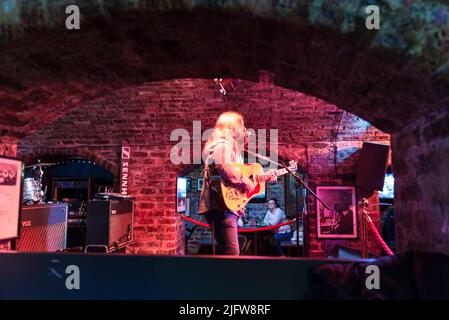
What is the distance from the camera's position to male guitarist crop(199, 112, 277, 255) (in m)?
2.68

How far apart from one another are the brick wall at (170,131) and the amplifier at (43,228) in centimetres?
134

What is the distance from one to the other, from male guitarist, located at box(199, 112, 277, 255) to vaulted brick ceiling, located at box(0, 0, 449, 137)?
43.1 inches

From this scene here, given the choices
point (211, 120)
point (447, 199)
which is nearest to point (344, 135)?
point (211, 120)

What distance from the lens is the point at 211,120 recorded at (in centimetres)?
490

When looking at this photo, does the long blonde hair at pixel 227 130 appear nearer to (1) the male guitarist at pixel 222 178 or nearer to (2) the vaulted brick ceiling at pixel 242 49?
(1) the male guitarist at pixel 222 178

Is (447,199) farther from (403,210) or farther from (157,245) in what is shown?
(157,245)

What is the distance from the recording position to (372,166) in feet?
14.5

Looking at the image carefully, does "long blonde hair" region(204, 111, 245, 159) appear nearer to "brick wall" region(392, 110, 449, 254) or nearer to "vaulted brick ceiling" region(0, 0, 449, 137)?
"vaulted brick ceiling" region(0, 0, 449, 137)

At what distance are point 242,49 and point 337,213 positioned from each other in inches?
150

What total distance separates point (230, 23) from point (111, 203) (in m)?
3.36

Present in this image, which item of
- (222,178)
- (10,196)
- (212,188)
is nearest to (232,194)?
(222,178)

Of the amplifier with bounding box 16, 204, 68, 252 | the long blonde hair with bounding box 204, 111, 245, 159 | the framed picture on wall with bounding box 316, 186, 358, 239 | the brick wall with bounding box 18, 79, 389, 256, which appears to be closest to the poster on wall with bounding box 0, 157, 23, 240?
the amplifier with bounding box 16, 204, 68, 252

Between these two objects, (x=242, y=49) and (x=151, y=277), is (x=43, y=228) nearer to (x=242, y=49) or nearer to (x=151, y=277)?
(x=151, y=277)
